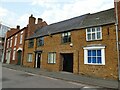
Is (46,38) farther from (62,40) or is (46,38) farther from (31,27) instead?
(31,27)

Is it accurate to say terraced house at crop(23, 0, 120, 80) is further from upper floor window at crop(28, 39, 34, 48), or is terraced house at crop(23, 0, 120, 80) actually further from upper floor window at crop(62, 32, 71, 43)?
upper floor window at crop(28, 39, 34, 48)

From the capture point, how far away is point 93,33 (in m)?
15.0

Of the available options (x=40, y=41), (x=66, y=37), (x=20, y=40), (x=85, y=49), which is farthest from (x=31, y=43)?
(x=85, y=49)

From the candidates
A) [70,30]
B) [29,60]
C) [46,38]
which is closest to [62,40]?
[70,30]

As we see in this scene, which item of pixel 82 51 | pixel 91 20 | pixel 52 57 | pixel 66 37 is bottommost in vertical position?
pixel 52 57

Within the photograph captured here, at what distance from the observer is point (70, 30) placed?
57.4 feet

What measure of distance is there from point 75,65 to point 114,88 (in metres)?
7.28

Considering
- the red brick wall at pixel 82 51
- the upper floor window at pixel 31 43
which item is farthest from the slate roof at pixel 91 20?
the upper floor window at pixel 31 43

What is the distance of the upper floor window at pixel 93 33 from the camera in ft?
47.9

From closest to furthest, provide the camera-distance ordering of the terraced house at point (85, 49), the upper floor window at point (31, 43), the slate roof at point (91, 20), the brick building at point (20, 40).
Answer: the terraced house at point (85, 49), the slate roof at point (91, 20), the upper floor window at point (31, 43), the brick building at point (20, 40)

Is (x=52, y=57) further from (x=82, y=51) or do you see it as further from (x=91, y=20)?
(x=91, y=20)

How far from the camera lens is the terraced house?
13.4 m

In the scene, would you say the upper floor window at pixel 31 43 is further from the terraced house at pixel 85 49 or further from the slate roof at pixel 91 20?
the terraced house at pixel 85 49

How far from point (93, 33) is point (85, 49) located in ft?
6.59
